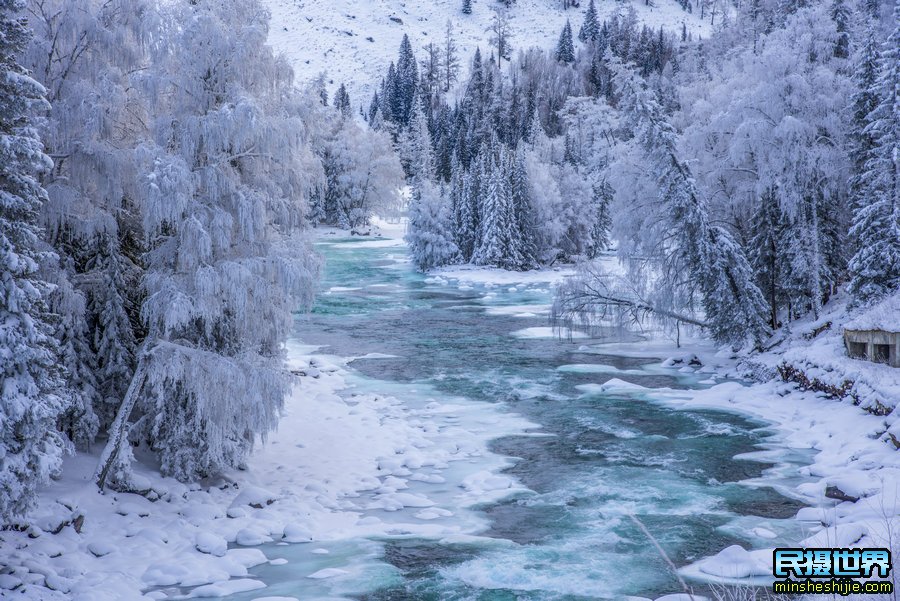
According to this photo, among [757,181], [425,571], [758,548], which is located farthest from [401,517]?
[757,181]

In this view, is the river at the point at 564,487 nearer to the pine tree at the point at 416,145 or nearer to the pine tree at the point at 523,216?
the pine tree at the point at 523,216

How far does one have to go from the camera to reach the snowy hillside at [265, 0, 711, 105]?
557 ft

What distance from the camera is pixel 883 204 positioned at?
2166cm

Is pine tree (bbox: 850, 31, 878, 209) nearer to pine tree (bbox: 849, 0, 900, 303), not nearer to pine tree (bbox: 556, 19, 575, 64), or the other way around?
pine tree (bbox: 849, 0, 900, 303)

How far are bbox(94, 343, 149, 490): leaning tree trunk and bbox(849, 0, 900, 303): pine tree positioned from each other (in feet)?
65.9

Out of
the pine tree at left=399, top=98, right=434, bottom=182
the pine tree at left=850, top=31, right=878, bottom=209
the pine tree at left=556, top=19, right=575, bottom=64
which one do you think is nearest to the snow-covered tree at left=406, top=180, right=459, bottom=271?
the pine tree at left=399, top=98, right=434, bottom=182

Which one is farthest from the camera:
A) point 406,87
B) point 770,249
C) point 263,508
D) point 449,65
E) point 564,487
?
point 449,65

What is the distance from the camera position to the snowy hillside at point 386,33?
16988 cm

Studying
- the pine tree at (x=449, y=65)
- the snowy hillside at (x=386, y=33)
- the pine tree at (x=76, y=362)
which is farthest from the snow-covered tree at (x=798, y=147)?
the snowy hillside at (x=386, y=33)

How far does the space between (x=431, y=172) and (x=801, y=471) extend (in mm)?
87833

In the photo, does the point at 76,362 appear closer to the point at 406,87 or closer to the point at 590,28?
the point at 406,87

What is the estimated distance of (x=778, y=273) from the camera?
2703 cm

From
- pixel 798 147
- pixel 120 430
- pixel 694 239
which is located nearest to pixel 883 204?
pixel 798 147

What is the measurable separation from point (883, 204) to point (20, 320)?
885 inches
